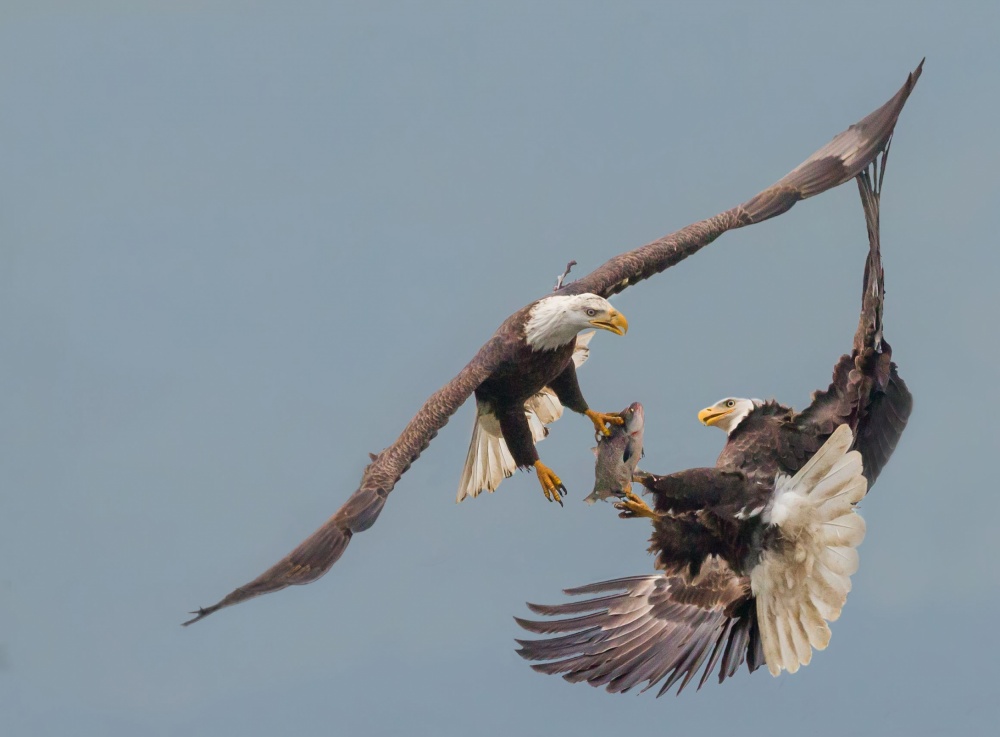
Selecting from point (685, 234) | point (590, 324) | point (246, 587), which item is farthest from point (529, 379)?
point (246, 587)

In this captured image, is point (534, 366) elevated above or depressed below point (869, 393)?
above

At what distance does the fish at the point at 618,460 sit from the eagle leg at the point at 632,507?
102mm

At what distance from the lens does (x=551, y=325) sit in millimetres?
12359

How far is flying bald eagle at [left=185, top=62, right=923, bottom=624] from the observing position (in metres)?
11.5

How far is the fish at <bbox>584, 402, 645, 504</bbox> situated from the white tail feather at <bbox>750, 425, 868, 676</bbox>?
3.11ft

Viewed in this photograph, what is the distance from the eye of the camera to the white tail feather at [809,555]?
11898mm

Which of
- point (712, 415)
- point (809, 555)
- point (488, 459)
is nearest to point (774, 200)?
point (712, 415)

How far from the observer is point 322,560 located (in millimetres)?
11352

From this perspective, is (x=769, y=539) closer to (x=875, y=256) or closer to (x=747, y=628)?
(x=747, y=628)

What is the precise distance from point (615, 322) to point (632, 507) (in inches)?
46.3

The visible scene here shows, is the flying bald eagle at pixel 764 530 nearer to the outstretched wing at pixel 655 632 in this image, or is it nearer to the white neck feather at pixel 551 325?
the outstretched wing at pixel 655 632

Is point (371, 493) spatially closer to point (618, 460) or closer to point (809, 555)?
point (618, 460)

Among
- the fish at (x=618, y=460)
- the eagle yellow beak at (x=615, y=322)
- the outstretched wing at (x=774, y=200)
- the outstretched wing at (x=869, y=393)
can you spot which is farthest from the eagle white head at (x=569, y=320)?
the outstretched wing at (x=869, y=393)

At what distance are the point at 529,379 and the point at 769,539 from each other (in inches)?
68.7
